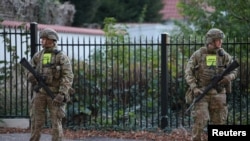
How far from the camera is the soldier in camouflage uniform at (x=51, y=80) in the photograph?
304 inches

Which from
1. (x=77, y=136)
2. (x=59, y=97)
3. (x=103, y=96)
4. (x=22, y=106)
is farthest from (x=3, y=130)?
(x=59, y=97)

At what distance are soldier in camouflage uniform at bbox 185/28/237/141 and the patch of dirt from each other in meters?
1.79

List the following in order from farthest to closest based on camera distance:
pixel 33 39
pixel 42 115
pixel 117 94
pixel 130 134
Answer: pixel 117 94 < pixel 33 39 < pixel 130 134 < pixel 42 115

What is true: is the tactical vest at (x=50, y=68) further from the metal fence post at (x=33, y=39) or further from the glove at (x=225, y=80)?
the metal fence post at (x=33, y=39)

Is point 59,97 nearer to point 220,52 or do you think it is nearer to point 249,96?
point 220,52

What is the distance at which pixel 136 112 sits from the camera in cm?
1124

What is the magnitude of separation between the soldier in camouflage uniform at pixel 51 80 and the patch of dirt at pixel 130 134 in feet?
6.90

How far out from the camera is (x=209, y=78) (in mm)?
7781

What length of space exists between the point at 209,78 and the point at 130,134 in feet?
9.16

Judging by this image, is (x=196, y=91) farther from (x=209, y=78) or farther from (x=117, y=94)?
(x=117, y=94)

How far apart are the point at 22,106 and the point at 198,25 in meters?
5.11

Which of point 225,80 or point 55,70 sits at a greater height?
point 55,70

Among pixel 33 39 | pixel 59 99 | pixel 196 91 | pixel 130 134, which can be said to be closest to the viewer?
pixel 59 99

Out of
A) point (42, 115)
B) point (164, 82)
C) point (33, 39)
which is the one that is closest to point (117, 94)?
point (164, 82)
